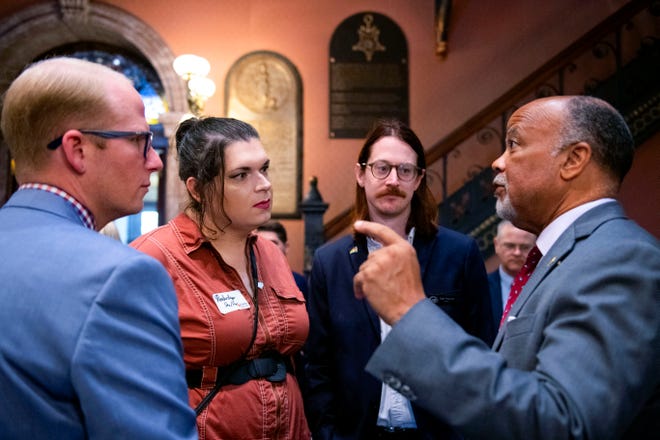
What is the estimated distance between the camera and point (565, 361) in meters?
1.00

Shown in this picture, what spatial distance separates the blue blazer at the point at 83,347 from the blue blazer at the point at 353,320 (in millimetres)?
1024

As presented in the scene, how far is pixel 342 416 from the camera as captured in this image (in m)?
1.93

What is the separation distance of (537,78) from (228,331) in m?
4.47

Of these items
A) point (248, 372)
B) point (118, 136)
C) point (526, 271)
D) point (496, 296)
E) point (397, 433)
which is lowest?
point (496, 296)

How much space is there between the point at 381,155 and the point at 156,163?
101cm

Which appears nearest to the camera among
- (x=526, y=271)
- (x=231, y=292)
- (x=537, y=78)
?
(x=526, y=271)

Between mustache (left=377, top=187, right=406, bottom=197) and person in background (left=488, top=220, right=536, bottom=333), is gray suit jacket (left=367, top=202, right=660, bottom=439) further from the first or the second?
person in background (left=488, top=220, right=536, bottom=333)

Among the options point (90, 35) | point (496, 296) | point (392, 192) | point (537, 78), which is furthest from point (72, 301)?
point (90, 35)

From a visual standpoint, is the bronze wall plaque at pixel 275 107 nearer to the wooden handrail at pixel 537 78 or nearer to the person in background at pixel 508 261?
the wooden handrail at pixel 537 78

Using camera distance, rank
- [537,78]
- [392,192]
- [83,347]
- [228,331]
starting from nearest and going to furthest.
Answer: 1. [83,347]
2. [228,331]
3. [392,192]
4. [537,78]

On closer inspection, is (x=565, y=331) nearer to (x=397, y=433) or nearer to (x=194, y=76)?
(x=397, y=433)

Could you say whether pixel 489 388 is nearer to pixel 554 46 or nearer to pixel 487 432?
pixel 487 432

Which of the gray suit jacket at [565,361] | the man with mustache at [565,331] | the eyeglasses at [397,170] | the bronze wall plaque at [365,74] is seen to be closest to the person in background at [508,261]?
the eyeglasses at [397,170]

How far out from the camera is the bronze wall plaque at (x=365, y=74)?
262 inches
